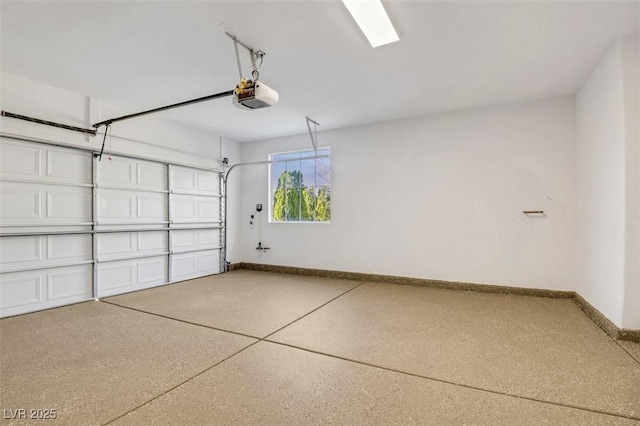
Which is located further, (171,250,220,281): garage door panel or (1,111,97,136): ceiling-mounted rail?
(171,250,220,281): garage door panel

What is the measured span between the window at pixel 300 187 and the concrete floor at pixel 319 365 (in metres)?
2.55

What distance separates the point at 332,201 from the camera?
19.2ft

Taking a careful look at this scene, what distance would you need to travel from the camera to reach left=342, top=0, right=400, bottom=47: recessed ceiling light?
238 centimetres

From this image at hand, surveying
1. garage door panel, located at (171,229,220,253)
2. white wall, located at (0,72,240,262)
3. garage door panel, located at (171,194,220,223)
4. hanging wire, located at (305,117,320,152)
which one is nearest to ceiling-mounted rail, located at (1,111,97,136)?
white wall, located at (0,72,240,262)

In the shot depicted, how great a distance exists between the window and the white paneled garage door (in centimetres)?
158

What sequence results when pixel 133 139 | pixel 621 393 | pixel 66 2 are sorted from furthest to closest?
pixel 133 139 < pixel 66 2 < pixel 621 393

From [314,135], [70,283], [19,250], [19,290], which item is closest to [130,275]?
[70,283]

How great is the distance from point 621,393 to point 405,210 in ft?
11.5

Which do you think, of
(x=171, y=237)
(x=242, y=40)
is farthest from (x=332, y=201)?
(x=242, y=40)

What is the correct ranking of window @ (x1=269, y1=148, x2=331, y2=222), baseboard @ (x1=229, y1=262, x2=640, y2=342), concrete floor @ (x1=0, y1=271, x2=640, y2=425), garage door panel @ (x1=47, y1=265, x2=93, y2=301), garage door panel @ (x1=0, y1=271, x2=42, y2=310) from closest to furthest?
concrete floor @ (x1=0, y1=271, x2=640, y2=425) → baseboard @ (x1=229, y1=262, x2=640, y2=342) → garage door panel @ (x1=0, y1=271, x2=42, y2=310) → garage door panel @ (x1=47, y1=265, x2=93, y2=301) → window @ (x1=269, y1=148, x2=331, y2=222)

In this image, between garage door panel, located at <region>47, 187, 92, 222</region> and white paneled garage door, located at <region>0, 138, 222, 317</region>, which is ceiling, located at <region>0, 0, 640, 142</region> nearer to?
white paneled garage door, located at <region>0, 138, 222, 317</region>

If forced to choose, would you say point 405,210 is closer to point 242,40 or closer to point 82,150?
point 242,40

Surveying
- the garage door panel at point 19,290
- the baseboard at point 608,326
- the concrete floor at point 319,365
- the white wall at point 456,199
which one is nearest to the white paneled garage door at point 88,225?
the garage door panel at point 19,290

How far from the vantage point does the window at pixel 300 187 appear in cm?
601
